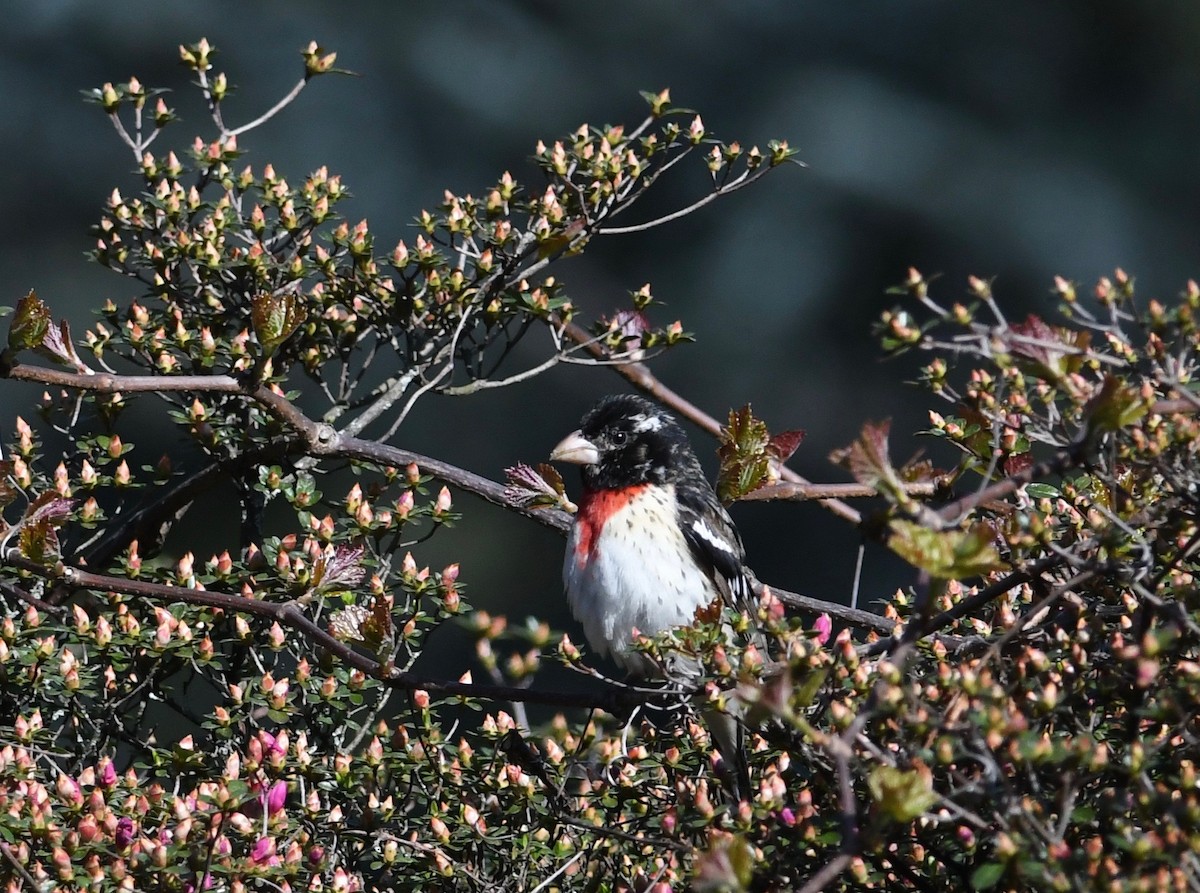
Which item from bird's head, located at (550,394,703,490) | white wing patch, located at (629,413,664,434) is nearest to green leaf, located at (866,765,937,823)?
bird's head, located at (550,394,703,490)

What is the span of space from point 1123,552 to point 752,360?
162 inches

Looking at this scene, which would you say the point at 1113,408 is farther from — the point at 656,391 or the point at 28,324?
the point at 656,391

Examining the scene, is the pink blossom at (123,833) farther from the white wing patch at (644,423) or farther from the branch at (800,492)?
the white wing patch at (644,423)

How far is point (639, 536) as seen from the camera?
12.2 ft

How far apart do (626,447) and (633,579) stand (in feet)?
1.49

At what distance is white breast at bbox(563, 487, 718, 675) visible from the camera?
366 centimetres

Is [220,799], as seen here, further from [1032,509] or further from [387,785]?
[1032,509]

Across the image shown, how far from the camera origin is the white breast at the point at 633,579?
144 inches

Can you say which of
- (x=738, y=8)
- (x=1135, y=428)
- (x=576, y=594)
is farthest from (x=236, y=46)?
(x=1135, y=428)

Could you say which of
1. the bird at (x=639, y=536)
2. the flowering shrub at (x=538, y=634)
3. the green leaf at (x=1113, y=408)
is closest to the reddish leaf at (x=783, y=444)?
the flowering shrub at (x=538, y=634)

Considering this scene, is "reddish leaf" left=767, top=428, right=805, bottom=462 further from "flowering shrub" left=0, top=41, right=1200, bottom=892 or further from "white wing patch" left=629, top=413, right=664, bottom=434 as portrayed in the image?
"white wing patch" left=629, top=413, right=664, bottom=434

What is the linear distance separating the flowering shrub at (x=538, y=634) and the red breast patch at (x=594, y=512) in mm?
70

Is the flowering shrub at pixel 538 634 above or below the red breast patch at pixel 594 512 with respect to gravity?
below

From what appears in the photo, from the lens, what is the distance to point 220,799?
232 cm
